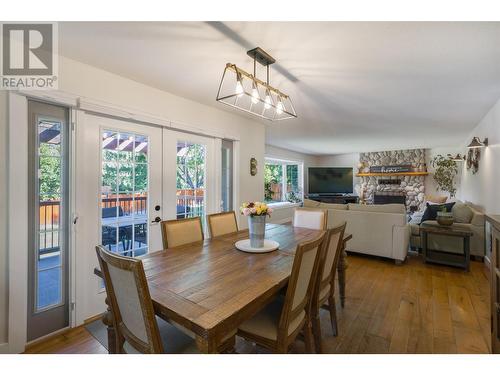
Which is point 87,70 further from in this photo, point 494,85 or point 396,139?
point 396,139

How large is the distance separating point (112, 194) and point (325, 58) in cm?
237

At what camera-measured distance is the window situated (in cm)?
722

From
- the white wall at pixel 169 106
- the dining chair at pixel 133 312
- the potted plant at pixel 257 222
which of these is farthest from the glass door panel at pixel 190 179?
the dining chair at pixel 133 312

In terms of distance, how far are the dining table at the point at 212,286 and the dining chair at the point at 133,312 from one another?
8 centimetres

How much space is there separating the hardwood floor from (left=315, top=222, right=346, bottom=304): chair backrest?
0.52 m

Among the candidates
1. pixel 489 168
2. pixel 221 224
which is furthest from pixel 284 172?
pixel 221 224

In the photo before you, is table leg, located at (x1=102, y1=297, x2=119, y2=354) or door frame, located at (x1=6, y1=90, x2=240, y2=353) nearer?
table leg, located at (x1=102, y1=297, x2=119, y2=354)

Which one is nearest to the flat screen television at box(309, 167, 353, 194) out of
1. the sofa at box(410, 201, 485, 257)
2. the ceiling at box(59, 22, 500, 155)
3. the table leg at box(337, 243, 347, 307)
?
the sofa at box(410, 201, 485, 257)

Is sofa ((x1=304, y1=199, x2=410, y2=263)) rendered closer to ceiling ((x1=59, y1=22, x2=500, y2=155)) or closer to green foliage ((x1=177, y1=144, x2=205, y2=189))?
ceiling ((x1=59, y1=22, x2=500, y2=155))

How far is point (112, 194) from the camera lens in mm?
2445

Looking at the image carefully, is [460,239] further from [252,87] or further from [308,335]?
[252,87]

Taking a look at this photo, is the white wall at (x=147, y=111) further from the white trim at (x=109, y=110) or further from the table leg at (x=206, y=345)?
the table leg at (x=206, y=345)

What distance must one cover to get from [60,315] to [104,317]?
1137 millimetres
